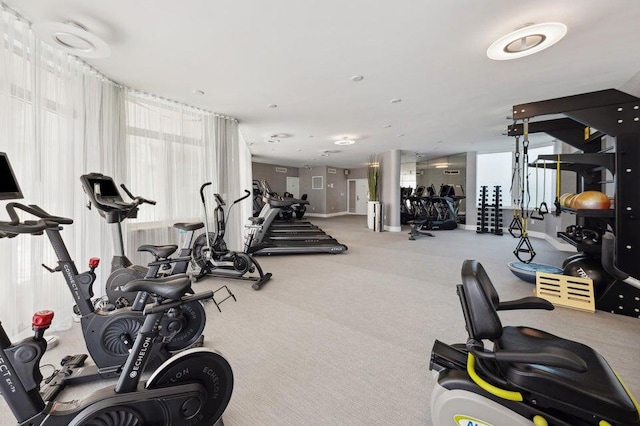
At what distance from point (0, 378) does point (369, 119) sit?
543cm

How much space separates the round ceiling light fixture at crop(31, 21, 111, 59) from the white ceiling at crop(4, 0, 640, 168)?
14 centimetres

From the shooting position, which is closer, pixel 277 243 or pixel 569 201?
pixel 569 201

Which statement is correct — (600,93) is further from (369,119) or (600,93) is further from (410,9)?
(369,119)

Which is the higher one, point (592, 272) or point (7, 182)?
point (7, 182)

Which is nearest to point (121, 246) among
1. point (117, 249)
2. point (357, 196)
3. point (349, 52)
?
point (117, 249)

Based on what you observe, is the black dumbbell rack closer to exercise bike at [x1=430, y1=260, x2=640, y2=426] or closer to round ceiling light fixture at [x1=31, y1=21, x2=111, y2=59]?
exercise bike at [x1=430, y1=260, x2=640, y2=426]

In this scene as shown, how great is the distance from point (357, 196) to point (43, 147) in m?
13.4

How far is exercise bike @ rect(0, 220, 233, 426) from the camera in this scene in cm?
113

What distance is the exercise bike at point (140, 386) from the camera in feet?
3.70

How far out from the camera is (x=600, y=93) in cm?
304

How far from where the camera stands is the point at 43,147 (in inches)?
96.1

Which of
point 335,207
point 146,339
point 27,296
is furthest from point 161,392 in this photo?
point 335,207

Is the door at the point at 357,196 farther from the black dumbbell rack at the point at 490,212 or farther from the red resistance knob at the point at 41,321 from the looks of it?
the red resistance knob at the point at 41,321

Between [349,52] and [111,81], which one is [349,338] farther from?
[111,81]
